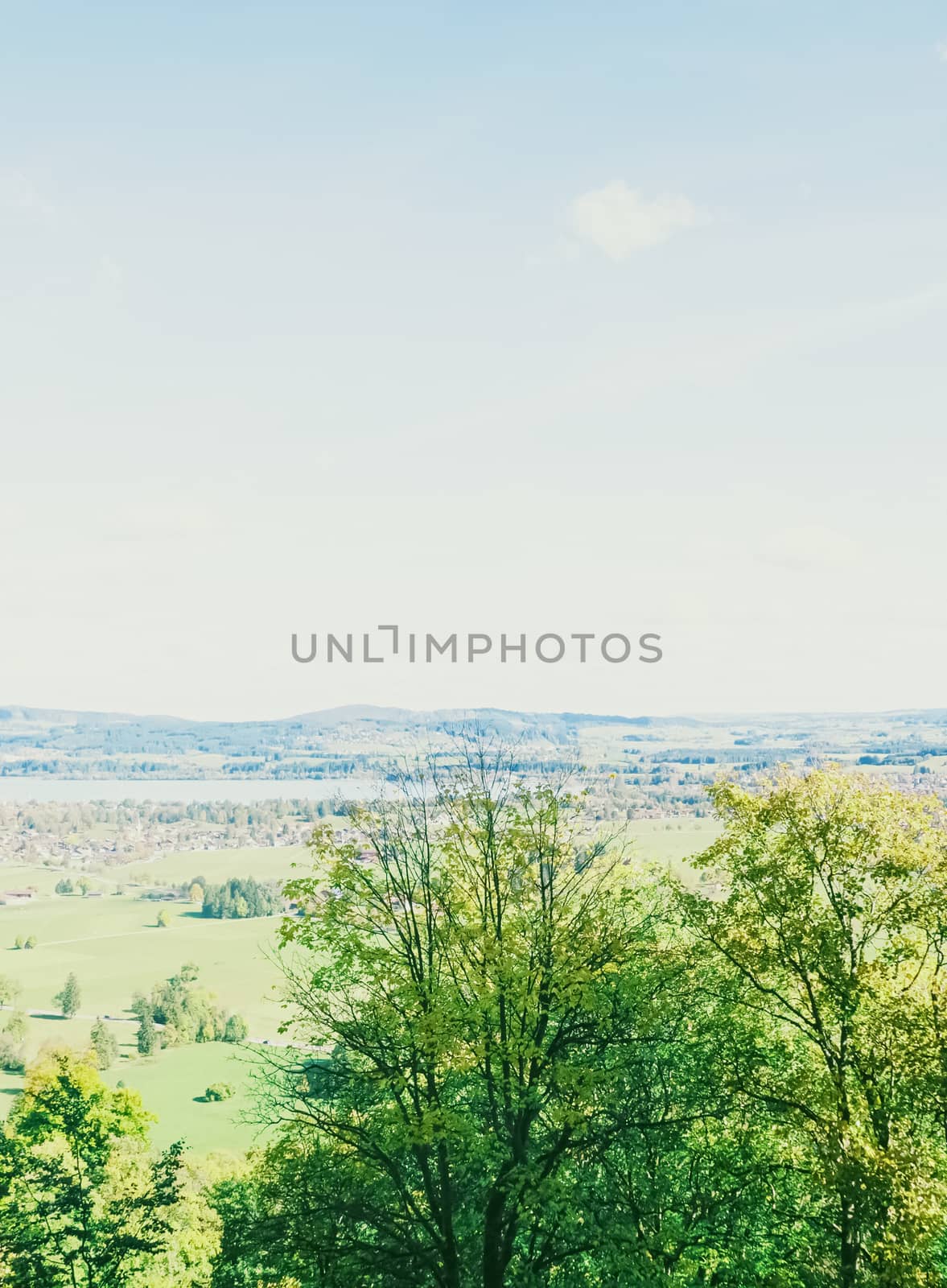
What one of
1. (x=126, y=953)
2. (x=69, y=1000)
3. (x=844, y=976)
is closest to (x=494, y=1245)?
(x=844, y=976)

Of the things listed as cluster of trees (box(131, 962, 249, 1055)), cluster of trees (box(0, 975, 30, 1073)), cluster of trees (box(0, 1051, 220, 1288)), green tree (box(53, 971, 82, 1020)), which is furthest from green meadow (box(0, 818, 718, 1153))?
cluster of trees (box(0, 1051, 220, 1288))

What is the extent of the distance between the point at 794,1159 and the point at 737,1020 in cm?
252

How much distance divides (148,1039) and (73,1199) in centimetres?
7739

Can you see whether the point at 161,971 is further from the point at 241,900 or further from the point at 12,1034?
the point at 12,1034

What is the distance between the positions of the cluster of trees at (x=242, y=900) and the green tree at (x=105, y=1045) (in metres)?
68.0

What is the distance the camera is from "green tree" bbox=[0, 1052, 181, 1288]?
19469 millimetres

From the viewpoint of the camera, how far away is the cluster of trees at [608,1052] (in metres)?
13.2

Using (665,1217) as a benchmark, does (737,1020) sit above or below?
above

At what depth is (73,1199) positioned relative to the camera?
67.5 ft

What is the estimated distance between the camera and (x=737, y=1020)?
1681 centimetres

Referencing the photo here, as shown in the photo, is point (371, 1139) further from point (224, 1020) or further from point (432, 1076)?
point (224, 1020)

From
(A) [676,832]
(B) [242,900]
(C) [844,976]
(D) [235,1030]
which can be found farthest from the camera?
(B) [242,900]

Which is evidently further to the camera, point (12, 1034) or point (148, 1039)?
point (12, 1034)

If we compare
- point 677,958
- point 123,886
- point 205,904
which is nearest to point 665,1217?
point 677,958
